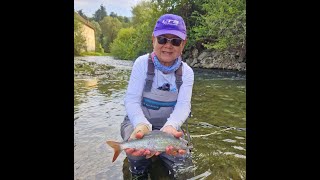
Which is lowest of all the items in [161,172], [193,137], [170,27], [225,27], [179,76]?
[161,172]

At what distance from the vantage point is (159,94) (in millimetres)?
2062

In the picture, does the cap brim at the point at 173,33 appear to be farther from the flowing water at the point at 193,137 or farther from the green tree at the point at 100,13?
the flowing water at the point at 193,137

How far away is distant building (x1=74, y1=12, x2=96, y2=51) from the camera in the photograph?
1.85 meters

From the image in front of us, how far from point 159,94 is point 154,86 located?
0.19 feet

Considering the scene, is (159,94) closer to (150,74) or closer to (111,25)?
(150,74)

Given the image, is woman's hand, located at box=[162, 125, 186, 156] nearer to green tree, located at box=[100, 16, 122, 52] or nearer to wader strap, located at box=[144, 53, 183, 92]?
wader strap, located at box=[144, 53, 183, 92]

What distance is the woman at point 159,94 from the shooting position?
1937 millimetres

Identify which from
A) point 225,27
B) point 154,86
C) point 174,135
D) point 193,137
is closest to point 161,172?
point 174,135
